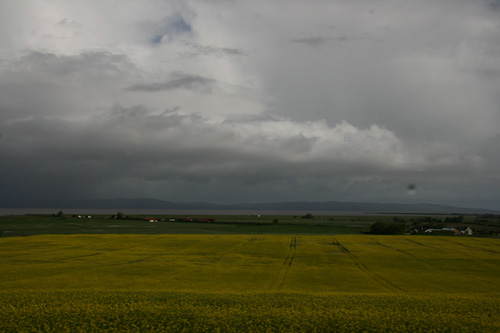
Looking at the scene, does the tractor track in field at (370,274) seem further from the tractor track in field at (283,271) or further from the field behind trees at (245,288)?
the tractor track in field at (283,271)

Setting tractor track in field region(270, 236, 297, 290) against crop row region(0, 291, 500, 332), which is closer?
crop row region(0, 291, 500, 332)

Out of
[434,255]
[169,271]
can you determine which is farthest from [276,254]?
[434,255]

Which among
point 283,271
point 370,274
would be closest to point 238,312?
point 283,271

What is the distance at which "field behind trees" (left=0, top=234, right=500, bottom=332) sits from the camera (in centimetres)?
1756

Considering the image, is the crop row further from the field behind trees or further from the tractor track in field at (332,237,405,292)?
the tractor track in field at (332,237,405,292)

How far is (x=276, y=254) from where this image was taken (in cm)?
4716

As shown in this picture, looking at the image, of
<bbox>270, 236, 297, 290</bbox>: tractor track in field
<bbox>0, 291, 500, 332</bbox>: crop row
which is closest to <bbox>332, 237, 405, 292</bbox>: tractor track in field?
<bbox>0, 291, 500, 332</bbox>: crop row

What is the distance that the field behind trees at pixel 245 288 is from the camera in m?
17.6

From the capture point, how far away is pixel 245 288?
2712 cm

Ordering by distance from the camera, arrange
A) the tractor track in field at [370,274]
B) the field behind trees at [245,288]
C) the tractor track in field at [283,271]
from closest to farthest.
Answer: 1. the field behind trees at [245,288]
2. the tractor track in field at [283,271]
3. the tractor track in field at [370,274]

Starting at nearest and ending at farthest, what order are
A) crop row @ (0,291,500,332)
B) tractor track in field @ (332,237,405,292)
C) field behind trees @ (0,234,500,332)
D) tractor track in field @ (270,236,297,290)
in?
crop row @ (0,291,500,332) < field behind trees @ (0,234,500,332) < tractor track in field @ (270,236,297,290) < tractor track in field @ (332,237,405,292)

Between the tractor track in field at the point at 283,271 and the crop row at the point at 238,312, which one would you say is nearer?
the crop row at the point at 238,312

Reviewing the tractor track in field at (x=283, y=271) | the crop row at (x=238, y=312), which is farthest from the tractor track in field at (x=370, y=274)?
the tractor track in field at (x=283, y=271)

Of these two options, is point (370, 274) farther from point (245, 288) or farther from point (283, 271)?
point (245, 288)
